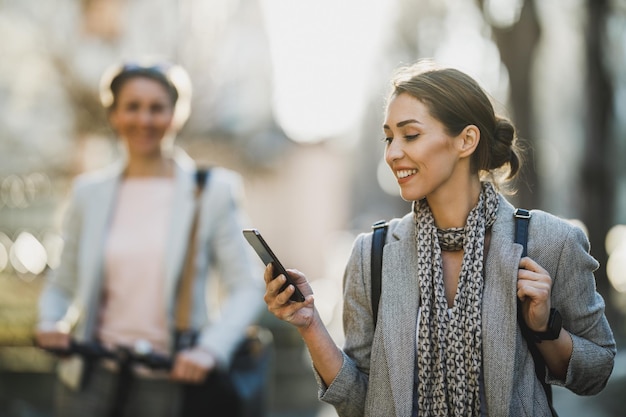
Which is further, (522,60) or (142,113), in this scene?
(522,60)

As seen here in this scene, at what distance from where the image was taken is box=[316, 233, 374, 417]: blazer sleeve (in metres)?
2.88

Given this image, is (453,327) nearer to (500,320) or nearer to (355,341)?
(500,320)

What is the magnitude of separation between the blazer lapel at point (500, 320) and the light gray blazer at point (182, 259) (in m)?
1.59

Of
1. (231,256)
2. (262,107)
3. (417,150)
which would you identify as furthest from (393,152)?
(262,107)

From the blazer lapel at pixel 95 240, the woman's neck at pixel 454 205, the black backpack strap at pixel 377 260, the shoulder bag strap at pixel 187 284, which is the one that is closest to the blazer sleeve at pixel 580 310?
the woman's neck at pixel 454 205

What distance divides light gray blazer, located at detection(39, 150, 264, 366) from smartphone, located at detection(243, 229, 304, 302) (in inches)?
50.9

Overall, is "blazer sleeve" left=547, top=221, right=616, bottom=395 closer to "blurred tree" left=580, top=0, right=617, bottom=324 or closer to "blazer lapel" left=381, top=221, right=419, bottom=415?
"blazer lapel" left=381, top=221, right=419, bottom=415

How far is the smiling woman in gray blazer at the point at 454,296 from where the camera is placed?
270cm

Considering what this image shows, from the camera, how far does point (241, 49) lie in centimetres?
2212

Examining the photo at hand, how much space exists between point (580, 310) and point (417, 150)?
0.81 meters

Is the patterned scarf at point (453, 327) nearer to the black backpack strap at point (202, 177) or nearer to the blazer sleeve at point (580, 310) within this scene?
the blazer sleeve at point (580, 310)

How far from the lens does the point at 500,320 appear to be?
2.72 metres

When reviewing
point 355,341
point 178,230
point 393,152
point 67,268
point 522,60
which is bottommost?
point 355,341

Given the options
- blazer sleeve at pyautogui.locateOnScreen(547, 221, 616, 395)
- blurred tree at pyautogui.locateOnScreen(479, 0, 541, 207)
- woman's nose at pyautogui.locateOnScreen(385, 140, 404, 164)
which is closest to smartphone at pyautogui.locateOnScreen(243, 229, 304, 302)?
woman's nose at pyautogui.locateOnScreen(385, 140, 404, 164)
